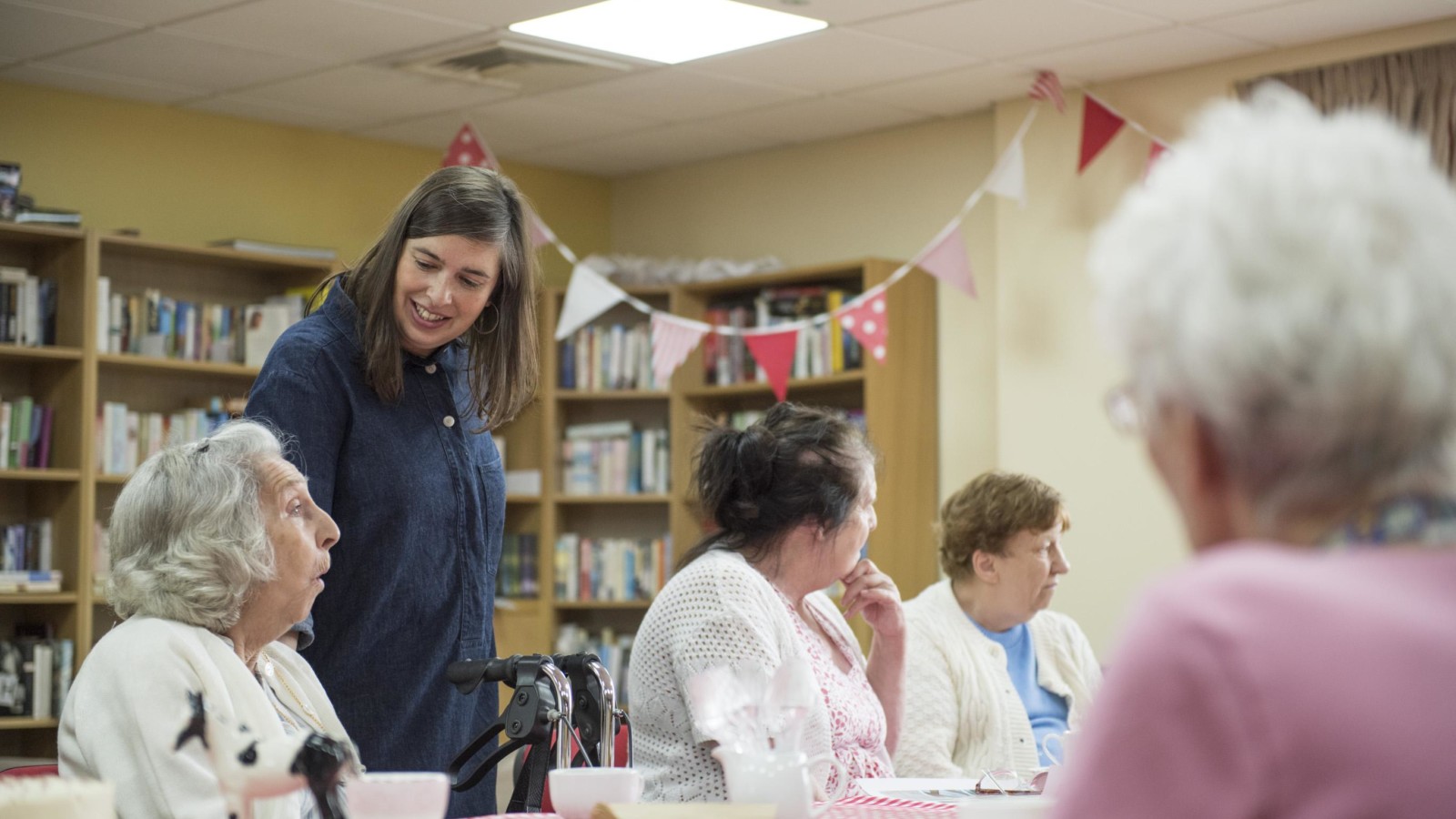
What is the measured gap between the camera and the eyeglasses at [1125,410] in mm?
856

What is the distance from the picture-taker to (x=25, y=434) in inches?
196

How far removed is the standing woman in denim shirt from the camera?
2188 millimetres

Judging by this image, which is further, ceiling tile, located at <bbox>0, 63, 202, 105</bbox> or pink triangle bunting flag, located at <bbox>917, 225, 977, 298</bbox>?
pink triangle bunting flag, located at <bbox>917, 225, 977, 298</bbox>

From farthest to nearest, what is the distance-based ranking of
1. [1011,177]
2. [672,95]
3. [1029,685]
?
[672,95]
[1011,177]
[1029,685]

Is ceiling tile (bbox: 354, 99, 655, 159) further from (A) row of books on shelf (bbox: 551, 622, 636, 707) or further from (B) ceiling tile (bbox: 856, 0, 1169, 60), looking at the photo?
(A) row of books on shelf (bbox: 551, 622, 636, 707)

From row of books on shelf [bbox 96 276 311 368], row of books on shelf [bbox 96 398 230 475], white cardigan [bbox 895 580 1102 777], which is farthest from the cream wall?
row of books on shelf [bbox 96 398 230 475]

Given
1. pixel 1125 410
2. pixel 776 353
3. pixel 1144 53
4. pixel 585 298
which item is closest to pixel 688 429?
pixel 776 353

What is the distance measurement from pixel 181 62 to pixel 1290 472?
15.4 ft

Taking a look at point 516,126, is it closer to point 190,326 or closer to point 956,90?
point 190,326

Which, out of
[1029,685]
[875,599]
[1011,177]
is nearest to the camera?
[875,599]

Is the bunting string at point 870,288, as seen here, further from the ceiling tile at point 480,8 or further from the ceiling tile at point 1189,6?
the ceiling tile at point 480,8

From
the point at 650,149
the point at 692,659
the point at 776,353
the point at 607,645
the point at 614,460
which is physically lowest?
the point at 607,645

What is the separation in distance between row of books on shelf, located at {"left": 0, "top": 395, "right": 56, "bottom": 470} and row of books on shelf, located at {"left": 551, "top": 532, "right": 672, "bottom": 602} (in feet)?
6.22

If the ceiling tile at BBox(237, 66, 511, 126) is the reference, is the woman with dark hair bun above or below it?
below
